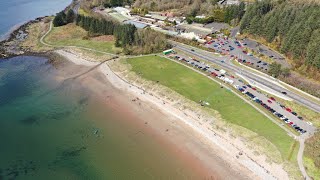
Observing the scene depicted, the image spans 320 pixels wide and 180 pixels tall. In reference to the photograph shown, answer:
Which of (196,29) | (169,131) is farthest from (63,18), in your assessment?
(169,131)

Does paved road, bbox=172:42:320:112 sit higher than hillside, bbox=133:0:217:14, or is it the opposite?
hillside, bbox=133:0:217:14

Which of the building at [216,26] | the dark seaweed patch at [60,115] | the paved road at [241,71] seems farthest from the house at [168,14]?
the dark seaweed patch at [60,115]

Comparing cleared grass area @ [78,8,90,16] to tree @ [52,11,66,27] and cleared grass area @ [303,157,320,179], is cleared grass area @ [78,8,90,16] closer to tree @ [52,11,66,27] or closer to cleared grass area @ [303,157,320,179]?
tree @ [52,11,66,27]

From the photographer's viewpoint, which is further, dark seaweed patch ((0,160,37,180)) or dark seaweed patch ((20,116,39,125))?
dark seaweed patch ((20,116,39,125))

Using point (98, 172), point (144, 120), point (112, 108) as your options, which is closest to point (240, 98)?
point (144, 120)

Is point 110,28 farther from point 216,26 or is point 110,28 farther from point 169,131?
point 169,131

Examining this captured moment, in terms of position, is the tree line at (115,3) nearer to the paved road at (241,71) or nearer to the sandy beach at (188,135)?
the paved road at (241,71)

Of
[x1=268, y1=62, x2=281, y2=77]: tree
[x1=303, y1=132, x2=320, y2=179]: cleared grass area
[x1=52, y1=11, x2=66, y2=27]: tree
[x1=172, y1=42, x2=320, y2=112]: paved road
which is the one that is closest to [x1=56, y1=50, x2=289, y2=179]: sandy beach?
[x1=303, y1=132, x2=320, y2=179]: cleared grass area

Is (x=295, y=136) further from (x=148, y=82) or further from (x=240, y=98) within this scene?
(x=148, y=82)
